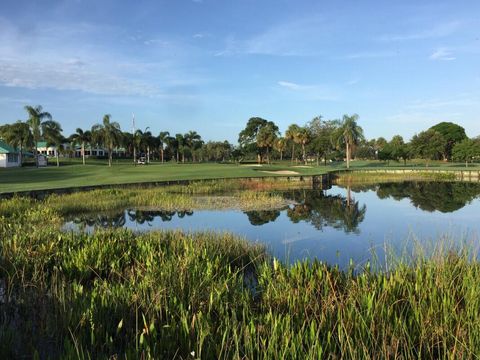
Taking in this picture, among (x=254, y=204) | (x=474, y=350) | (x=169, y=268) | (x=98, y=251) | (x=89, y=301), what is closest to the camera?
(x=474, y=350)

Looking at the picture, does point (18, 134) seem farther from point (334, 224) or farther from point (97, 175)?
point (334, 224)

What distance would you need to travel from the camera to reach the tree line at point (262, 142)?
7944 cm

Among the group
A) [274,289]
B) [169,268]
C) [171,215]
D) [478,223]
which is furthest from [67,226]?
[478,223]

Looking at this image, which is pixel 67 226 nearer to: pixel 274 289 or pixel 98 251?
pixel 98 251

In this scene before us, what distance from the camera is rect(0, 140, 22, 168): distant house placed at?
3022 inches

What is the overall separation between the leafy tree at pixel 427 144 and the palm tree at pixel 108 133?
6574 centimetres

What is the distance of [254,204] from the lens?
88.9ft

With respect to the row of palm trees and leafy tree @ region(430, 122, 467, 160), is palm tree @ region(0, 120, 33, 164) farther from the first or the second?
leafy tree @ region(430, 122, 467, 160)

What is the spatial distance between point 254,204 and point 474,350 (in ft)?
73.2

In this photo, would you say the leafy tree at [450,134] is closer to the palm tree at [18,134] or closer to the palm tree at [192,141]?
the palm tree at [192,141]

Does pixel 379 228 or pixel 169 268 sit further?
pixel 379 228

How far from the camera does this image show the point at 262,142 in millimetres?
106188

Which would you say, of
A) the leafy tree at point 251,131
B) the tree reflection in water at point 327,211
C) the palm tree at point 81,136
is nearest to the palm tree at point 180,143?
the leafy tree at point 251,131

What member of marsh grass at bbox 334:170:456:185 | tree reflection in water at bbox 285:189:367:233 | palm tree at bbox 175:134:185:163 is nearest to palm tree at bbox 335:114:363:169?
marsh grass at bbox 334:170:456:185
